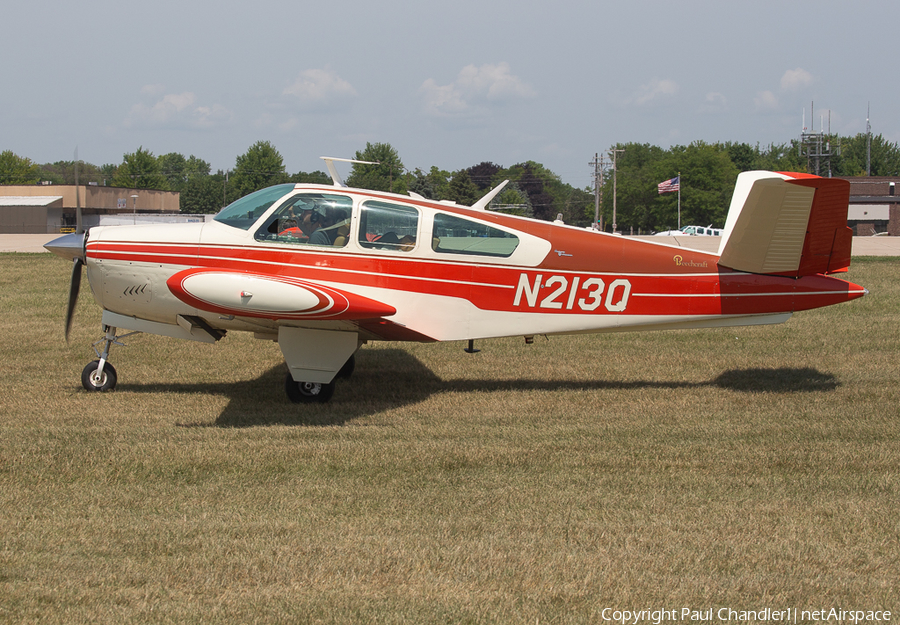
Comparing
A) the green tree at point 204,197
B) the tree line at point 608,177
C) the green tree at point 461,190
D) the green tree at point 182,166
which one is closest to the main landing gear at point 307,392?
the tree line at point 608,177

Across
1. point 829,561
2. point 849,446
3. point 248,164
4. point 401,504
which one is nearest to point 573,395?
point 849,446

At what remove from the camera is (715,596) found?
379 cm

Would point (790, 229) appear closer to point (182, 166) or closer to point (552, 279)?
point (552, 279)

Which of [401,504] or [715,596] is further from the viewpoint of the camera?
[401,504]

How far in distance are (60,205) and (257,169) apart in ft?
97.1

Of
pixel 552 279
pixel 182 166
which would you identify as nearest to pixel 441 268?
pixel 552 279

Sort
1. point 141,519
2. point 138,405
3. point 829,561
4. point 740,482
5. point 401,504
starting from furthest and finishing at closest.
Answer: point 138,405, point 740,482, point 401,504, point 141,519, point 829,561

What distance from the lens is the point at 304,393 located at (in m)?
8.14

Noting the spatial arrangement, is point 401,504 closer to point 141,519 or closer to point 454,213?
point 141,519

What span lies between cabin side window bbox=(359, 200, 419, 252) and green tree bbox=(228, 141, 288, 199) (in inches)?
3464

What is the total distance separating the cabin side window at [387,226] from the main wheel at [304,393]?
1636 mm

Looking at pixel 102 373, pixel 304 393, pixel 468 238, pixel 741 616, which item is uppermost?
pixel 468 238

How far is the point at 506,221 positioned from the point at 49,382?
18.8 feet

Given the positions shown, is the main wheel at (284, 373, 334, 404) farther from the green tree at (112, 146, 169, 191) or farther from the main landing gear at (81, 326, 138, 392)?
the green tree at (112, 146, 169, 191)
